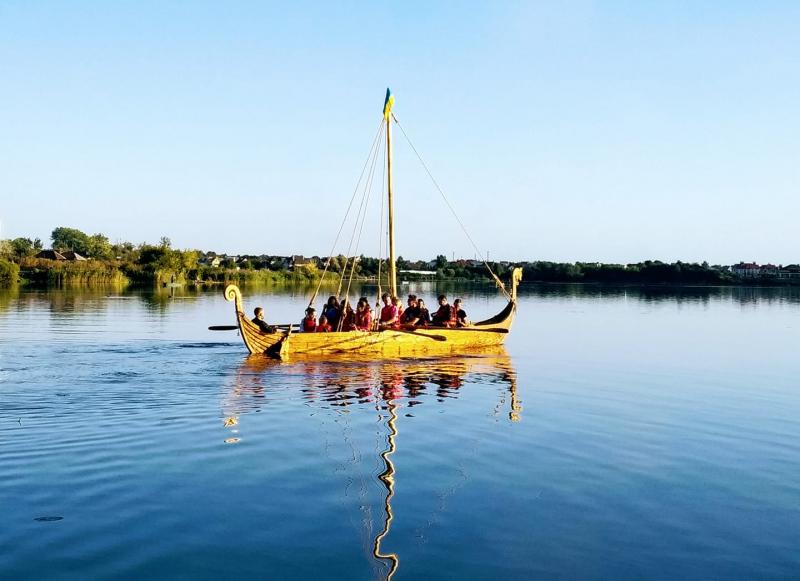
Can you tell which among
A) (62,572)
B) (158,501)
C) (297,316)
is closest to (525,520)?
(158,501)

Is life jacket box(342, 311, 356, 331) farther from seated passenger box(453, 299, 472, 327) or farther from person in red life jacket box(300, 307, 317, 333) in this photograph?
seated passenger box(453, 299, 472, 327)

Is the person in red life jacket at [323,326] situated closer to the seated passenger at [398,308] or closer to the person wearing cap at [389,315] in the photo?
the person wearing cap at [389,315]

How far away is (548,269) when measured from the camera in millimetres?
149125

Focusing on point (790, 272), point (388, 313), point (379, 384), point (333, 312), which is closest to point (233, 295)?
point (333, 312)

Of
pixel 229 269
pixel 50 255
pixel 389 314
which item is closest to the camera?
pixel 389 314

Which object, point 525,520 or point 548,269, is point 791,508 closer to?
point 525,520

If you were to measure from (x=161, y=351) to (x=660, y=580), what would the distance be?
1972 cm

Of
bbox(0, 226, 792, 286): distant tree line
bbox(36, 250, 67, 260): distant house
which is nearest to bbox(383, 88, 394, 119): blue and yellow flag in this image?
bbox(0, 226, 792, 286): distant tree line

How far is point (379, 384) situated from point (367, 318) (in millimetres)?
5182

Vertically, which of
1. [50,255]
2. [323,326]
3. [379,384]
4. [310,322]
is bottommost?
[379,384]

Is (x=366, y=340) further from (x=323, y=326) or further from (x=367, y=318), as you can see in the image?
(x=323, y=326)

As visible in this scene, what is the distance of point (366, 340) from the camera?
73.7 feet

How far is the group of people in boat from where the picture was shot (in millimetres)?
22766

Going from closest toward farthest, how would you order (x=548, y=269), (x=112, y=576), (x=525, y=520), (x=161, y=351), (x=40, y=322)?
(x=112, y=576) < (x=525, y=520) < (x=161, y=351) < (x=40, y=322) < (x=548, y=269)
